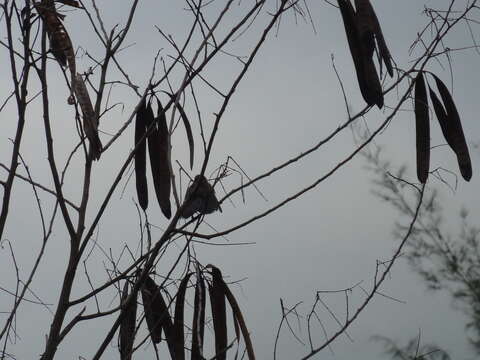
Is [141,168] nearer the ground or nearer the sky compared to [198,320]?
nearer the sky

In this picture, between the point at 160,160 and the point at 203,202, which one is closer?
the point at 203,202

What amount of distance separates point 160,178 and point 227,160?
105 millimetres

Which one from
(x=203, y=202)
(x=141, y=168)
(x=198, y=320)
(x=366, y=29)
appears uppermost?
(x=366, y=29)

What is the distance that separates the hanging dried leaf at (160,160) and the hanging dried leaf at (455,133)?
0.43 meters

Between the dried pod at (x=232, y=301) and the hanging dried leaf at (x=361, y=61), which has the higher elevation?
the hanging dried leaf at (x=361, y=61)

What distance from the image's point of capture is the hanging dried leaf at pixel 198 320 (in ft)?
2.88

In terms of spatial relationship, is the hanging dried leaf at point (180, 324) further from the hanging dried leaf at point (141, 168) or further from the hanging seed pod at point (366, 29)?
the hanging seed pod at point (366, 29)

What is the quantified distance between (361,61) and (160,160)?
33 centimetres

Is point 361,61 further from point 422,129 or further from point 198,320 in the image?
point 198,320

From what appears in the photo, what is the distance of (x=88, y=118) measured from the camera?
3.02 feet

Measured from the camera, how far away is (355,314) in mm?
954

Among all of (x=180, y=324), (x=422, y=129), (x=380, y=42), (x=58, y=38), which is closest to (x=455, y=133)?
(x=422, y=129)

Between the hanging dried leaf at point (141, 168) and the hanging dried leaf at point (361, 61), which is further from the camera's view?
the hanging dried leaf at point (141, 168)

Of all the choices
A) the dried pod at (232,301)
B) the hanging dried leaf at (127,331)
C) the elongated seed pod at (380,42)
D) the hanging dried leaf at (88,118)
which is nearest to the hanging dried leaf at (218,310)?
the dried pod at (232,301)
